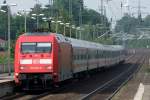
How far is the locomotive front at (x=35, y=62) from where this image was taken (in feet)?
108

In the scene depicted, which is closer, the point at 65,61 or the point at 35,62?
the point at 35,62

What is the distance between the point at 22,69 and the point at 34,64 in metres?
0.69

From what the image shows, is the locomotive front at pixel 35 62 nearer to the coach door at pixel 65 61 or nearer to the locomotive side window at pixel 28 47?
the locomotive side window at pixel 28 47

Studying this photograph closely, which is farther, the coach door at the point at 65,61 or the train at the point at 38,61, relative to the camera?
the coach door at the point at 65,61

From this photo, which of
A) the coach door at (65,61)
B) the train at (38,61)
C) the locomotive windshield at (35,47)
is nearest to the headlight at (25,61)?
the train at (38,61)

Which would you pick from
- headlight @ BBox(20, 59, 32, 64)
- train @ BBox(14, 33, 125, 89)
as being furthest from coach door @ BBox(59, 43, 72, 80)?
headlight @ BBox(20, 59, 32, 64)

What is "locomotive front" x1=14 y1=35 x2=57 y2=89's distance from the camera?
32.9m

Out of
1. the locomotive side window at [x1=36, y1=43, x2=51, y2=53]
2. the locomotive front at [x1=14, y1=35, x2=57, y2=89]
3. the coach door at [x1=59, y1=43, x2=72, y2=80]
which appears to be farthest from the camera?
the coach door at [x1=59, y1=43, x2=72, y2=80]

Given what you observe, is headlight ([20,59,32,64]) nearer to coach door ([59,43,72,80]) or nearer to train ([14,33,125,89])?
train ([14,33,125,89])

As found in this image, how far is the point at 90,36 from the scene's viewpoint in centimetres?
12719

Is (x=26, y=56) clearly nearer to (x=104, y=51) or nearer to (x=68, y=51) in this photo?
(x=68, y=51)

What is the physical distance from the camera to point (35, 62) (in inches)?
1304

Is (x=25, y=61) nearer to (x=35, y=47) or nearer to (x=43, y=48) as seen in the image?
(x=35, y=47)

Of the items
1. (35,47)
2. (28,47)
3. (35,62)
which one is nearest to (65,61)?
(35,47)
